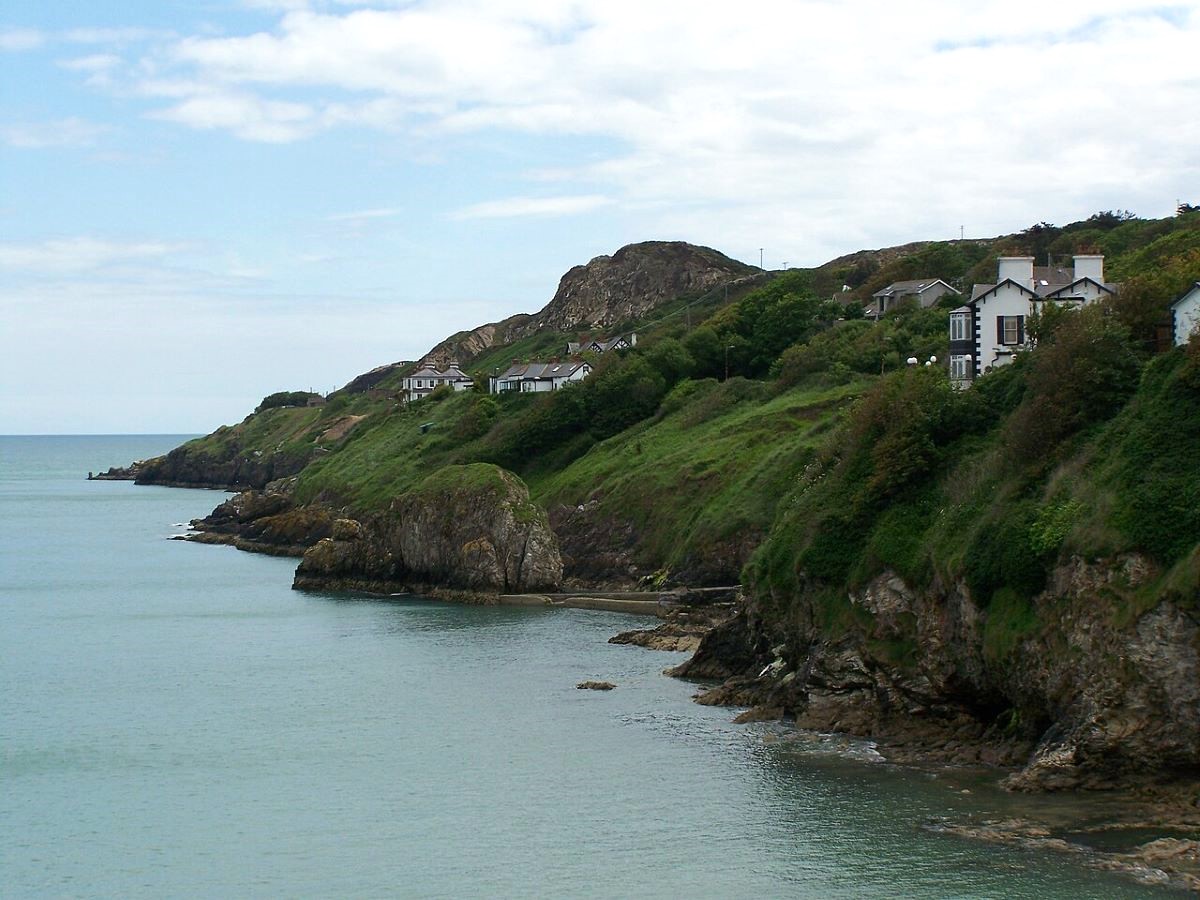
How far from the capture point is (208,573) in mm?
98000

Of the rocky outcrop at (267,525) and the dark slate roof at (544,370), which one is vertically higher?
the dark slate roof at (544,370)

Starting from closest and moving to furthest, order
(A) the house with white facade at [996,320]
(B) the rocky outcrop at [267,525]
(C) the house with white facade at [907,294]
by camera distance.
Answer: (A) the house with white facade at [996,320] → (B) the rocky outcrop at [267,525] → (C) the house with white facade at [907,294]

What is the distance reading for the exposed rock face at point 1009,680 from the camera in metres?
35.1

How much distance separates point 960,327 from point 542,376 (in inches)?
3249

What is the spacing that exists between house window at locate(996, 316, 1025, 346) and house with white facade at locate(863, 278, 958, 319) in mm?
49682

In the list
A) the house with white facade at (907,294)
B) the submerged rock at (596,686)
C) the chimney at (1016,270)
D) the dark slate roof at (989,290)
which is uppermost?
the house with white facade at (907,294)

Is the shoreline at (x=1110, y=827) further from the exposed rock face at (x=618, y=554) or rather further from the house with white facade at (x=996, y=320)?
the exposed rock face at (x=618, y=554)

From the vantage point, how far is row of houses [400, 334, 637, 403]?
14638cm

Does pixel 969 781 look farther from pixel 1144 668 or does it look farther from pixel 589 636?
pixel 589 636

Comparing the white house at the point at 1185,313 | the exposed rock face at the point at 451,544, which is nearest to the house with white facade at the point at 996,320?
the white house at the point at 1185,313

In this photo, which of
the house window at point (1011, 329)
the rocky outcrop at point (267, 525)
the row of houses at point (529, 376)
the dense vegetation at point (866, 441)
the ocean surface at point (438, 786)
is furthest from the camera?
the row of houses at point (529, 376)

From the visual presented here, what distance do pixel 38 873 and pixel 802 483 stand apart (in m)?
35.4

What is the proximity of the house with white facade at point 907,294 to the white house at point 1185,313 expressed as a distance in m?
71.5

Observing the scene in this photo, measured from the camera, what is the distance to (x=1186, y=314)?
46719 millimetres
